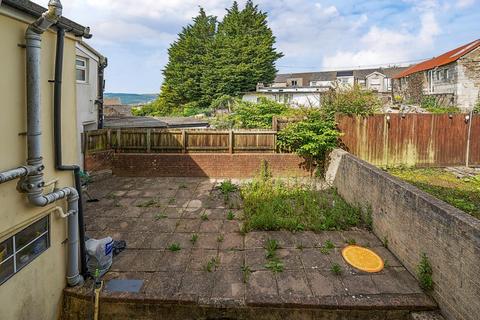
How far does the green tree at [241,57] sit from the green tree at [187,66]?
1.69 m

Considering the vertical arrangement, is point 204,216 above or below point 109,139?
below

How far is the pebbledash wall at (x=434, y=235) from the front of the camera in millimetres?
3422

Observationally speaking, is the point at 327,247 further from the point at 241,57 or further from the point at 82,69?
the point at 241,57

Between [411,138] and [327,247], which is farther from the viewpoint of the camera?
[411,138]

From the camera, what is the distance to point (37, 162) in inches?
141

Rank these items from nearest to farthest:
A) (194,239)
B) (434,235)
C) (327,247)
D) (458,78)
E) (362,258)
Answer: (434,235) → (362,258) → (327,247) → (194,239) → (458,78)

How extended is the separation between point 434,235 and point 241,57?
33.5 metres

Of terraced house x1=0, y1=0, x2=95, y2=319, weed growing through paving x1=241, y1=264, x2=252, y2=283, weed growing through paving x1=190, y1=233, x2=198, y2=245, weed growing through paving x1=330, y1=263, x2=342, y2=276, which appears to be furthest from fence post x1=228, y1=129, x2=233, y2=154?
weed growing through paving x1=330, y1=263, x2=342, y2=276

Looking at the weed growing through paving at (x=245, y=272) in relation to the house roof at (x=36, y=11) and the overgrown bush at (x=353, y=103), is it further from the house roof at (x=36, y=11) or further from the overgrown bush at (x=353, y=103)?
the overgrown bush at (x=353, y=103)

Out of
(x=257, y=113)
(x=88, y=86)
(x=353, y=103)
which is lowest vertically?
(x=257, y=113)

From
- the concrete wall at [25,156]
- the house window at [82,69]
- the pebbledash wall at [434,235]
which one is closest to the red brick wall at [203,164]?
the house window at [82,69]

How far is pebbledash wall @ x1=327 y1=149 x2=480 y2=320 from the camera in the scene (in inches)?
135

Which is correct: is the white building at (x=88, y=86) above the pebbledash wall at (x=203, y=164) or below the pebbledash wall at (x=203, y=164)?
above

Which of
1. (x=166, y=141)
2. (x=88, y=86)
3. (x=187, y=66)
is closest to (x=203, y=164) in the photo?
(x=166, y=141)
